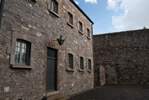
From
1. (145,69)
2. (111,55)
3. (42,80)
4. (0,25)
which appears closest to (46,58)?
(42,80)

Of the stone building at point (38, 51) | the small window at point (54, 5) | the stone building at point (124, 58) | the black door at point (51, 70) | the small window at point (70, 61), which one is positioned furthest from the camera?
the stone building at point (124, 58)

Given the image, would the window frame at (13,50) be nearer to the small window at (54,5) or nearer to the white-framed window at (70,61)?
the small window at (54,5)

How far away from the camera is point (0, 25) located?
4789 mm

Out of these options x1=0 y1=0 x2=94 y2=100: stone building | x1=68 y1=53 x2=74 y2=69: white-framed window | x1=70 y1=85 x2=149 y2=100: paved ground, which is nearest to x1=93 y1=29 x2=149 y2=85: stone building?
x1=70 y1=85 x2=149 y2=100: paved ground

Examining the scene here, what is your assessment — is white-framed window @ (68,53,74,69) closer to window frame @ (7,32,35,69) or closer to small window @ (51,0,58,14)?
small window @ (51,0,58,14)

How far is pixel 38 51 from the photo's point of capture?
6.48 meters

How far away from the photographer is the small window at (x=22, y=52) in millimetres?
5526

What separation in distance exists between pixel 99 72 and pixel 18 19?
12.0 m

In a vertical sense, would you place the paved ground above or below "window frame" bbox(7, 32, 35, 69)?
below

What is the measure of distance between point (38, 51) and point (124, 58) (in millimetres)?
13840

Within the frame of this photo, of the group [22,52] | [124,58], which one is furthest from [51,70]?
[124,58]

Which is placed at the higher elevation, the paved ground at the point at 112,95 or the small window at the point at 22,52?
the small window at the point at 22,52

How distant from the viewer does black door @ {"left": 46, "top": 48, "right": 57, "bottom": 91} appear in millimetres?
7270

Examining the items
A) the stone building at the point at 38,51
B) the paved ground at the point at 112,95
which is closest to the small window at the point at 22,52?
the stone building at the point at 38,51
